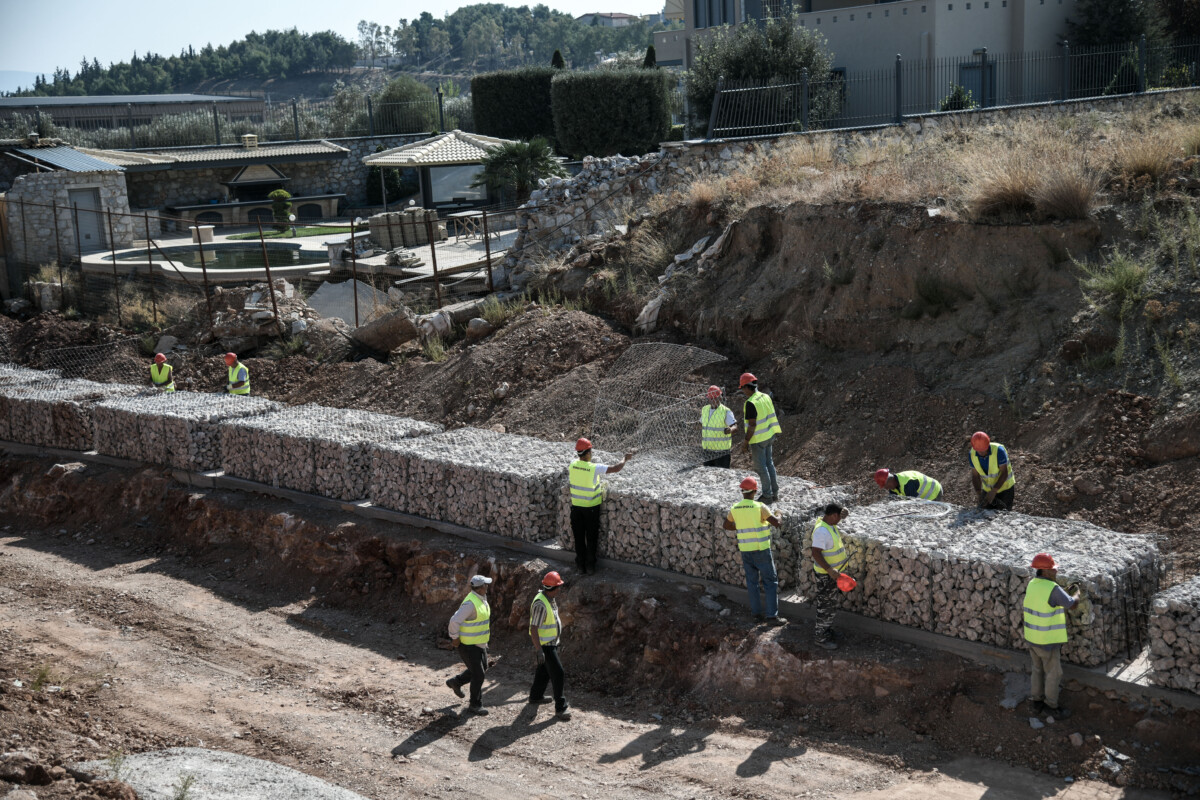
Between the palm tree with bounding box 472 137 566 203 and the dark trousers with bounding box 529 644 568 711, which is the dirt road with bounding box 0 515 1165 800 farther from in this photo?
the palm tree with bounding box 472 137 566 203

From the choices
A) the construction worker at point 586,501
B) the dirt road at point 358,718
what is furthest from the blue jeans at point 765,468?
the dirt road at point 358,718

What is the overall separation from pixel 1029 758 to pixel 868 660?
1.55 m

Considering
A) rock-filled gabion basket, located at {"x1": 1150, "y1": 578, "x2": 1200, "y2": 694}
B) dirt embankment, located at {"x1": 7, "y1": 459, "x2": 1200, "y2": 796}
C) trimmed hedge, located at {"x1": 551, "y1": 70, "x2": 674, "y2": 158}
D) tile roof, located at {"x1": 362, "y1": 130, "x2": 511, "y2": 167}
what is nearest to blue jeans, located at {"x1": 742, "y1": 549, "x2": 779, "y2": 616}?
dirt embankment, located at {"x1": 7, "y1": 459, "x2": 1200, "y2": 796}

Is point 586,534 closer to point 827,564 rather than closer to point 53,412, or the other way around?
point 827,564

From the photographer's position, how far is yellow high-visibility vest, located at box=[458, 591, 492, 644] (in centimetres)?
1034

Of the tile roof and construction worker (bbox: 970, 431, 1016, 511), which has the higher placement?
the tile roof

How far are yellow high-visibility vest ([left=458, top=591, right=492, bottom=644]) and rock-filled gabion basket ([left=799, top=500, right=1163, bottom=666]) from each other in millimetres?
3151

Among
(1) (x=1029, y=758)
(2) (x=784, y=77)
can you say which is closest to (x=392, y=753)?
(1) (x=1029, y=758)

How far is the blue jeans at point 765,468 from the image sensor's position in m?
11.6

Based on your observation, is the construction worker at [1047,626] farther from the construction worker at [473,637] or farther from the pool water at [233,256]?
the pool water at [233,256]

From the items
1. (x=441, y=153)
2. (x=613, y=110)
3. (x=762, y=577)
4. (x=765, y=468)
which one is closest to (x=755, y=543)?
(x=762, y=577)

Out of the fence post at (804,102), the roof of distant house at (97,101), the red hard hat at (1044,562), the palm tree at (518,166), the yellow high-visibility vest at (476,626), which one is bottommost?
the yellow high-visibility vest at (476,626)

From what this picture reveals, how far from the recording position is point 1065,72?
86.6ft

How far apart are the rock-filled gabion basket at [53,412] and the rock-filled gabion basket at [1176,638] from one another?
15.9m
